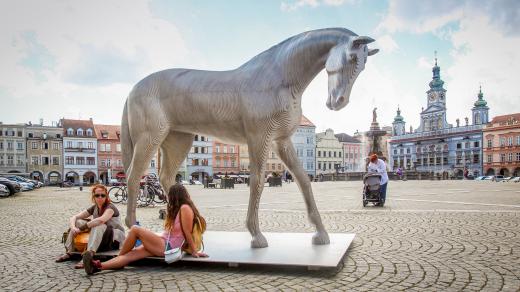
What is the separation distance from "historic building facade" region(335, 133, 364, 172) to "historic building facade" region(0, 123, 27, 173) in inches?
2633

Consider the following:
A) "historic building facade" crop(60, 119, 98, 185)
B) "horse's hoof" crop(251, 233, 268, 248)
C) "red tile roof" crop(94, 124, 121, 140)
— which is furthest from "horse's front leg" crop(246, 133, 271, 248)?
"red tile roof" crop(94, 124, 121, 140)

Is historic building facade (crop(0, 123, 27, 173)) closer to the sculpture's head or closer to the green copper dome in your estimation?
the sculpture's head

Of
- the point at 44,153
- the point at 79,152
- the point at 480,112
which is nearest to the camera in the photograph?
the point at 44,153

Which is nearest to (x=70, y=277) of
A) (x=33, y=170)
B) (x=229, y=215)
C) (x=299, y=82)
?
(x=299, y=82)

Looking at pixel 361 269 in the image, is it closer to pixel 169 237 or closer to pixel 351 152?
pixel 169 237

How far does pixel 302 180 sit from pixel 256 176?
756 millimetres

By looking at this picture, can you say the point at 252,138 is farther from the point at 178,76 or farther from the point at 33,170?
the point at 33,170

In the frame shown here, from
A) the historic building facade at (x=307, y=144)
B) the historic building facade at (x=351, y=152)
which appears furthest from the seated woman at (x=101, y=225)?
the historic building facade at (x=351, y=152)

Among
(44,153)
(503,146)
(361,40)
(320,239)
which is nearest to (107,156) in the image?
(44,153)

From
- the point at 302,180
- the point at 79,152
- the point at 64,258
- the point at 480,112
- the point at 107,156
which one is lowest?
the point at 64,258

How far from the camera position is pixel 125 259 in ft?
16.1

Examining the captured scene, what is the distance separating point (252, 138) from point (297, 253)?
4.91 feet

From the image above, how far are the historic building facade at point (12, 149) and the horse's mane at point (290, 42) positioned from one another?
7656 cm

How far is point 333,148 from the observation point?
97000mm
